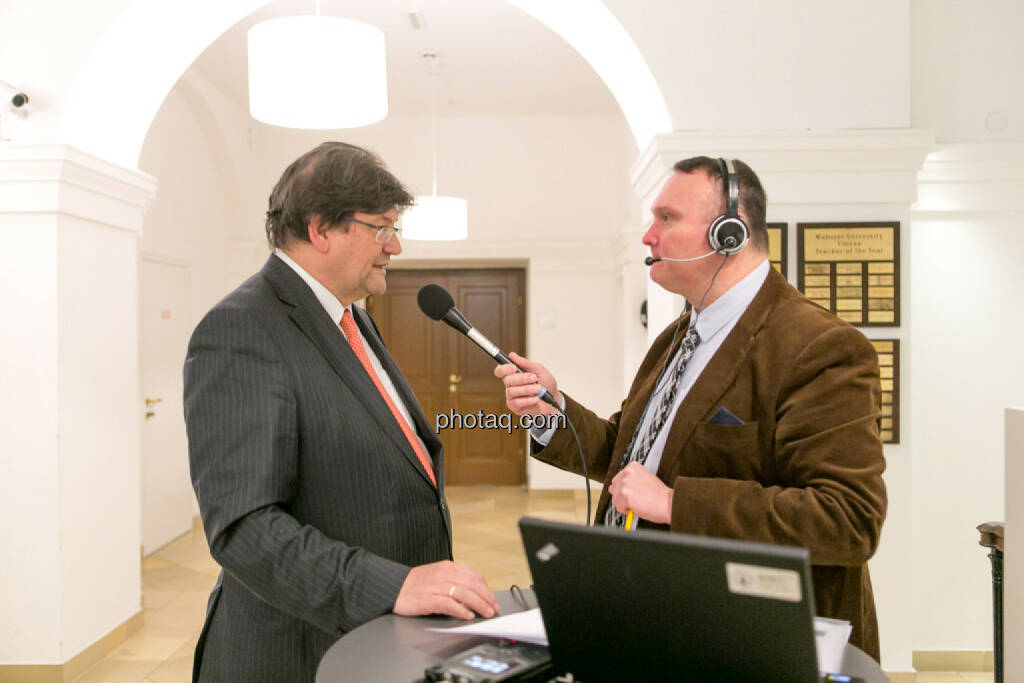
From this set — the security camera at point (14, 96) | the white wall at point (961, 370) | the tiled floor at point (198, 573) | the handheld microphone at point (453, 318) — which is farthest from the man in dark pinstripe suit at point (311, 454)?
the white wall at point (961, 370)

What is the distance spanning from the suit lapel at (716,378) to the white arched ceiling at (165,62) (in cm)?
205

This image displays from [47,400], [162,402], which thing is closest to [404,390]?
[47,400]

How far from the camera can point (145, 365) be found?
6.21 meters

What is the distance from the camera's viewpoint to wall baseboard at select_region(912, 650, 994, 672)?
399cm

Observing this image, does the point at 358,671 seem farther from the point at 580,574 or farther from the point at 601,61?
the point at 601,61

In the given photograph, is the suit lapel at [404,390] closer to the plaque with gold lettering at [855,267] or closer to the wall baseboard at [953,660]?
the plaque with gold lettering at [855,267]

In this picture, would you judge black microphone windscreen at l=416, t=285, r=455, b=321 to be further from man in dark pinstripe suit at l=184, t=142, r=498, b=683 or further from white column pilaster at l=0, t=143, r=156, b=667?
white column pilaster at l=0, t=143, r=156, b=667

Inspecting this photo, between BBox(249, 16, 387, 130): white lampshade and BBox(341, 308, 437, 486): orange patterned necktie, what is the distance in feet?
3.89

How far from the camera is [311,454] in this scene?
1482mm

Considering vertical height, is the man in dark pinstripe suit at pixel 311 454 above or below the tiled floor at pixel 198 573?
above

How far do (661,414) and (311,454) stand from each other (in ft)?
2.34

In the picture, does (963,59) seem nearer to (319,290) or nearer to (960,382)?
(960,382)

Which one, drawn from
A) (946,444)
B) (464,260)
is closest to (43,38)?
(946,444)

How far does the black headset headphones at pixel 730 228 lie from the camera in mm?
1636
